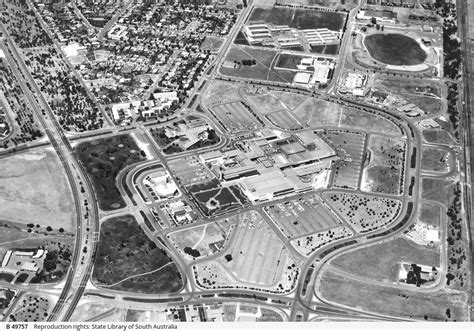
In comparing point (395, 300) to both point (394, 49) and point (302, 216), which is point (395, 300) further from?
point (394, 49)

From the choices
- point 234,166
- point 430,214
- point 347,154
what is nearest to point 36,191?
point 234,166

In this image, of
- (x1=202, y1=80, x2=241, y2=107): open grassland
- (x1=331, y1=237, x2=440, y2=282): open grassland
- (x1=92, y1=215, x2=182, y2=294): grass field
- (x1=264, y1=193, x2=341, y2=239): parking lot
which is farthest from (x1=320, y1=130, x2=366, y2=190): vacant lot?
(x1=92, y1=215, x2=182, y2=294): grass field

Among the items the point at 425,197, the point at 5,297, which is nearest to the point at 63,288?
the point at 5,297

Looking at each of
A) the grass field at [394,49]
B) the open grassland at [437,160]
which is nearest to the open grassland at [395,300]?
the open grassland at [437,160]

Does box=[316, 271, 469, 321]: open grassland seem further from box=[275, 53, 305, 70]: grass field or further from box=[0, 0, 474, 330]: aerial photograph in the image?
box=[275, 53, 305, 70]: grass field

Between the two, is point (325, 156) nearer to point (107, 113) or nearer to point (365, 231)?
point (365, 231)

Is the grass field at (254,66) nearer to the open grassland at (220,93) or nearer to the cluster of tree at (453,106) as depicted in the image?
the open grassland at (220,93)
